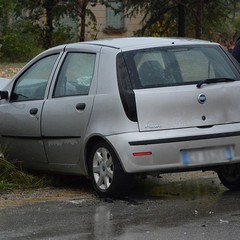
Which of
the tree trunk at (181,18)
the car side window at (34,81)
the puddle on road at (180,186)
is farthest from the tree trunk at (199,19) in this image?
the car side window at (34,81)

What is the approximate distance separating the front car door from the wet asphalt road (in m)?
0.53

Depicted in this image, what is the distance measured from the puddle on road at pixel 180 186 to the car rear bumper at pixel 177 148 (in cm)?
55

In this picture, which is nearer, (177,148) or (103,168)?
(177,148)

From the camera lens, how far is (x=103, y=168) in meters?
7.96

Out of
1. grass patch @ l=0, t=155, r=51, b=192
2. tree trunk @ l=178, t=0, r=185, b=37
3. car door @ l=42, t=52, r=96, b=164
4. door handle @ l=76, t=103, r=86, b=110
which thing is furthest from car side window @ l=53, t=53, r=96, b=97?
tree trunk @ l=178, t=0, r=185, b=37

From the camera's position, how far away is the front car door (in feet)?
26.6

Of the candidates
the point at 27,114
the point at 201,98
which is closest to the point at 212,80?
the point at 201,98

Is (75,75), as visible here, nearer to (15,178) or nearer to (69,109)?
(69,109)

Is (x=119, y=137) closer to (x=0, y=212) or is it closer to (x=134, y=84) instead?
(x=134, y=84)

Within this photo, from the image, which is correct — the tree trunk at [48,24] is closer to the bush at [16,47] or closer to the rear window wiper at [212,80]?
the bush at [16,47]

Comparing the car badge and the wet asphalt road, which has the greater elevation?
the car badge

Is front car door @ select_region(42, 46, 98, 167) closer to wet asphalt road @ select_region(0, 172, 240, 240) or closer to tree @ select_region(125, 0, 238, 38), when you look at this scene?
wet asphalt road @ select_region(0, 172, 240, 240)

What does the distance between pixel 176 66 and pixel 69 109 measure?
3.78 ft

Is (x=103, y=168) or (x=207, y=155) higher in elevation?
(x=207, y=155)
